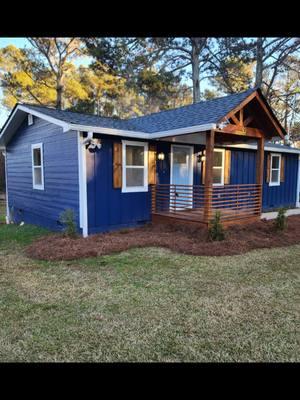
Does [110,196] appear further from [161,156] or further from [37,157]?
[37,157]

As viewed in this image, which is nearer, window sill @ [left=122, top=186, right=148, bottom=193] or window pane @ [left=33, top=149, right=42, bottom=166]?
window sill @ [left=122, top=186, right=148, bottom=193]

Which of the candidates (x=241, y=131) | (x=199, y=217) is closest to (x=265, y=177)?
(x=241, y=131)

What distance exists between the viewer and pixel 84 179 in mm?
6477

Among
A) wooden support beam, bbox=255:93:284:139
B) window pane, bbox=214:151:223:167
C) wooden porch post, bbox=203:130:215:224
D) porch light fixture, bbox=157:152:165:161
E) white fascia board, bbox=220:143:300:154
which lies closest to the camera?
wooden porch post, bbox=203:130:215:224

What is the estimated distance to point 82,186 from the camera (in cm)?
650

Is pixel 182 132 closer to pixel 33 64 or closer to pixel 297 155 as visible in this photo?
pixel 297 155

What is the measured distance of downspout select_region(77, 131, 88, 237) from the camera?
638 centimetres

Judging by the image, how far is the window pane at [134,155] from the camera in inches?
289

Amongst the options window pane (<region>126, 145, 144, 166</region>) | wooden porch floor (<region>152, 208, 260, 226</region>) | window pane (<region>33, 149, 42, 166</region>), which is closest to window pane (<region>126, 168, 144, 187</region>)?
window pane (<region>126, 145, 144, 166</region>)

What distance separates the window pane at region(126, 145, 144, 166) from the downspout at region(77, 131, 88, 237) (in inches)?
51.9

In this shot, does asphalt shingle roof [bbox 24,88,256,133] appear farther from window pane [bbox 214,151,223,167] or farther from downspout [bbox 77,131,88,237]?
window pane [bbox 214,151,223,167]

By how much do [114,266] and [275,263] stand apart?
2.75 meters

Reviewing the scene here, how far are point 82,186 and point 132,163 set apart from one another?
1.58m
